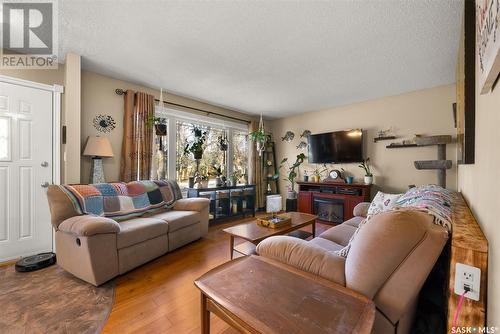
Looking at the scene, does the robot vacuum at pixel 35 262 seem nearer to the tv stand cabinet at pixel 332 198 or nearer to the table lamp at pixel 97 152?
the table lamp at pixel 97 152

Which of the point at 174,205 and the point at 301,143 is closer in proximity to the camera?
the point at 174,205

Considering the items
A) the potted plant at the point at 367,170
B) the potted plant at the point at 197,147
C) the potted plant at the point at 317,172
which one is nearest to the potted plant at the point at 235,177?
the potted plant at the point at 197,147

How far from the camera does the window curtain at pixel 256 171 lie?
4.76m

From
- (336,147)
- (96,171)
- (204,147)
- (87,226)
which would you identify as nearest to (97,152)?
(96,171)

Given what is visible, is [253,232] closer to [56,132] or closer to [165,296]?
[165,296]

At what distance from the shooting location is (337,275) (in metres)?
0.99

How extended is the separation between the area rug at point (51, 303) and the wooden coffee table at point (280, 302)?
43.0 inches

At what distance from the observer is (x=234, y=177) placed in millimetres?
4242

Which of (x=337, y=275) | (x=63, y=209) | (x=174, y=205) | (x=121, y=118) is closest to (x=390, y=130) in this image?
(x=337, y=275)

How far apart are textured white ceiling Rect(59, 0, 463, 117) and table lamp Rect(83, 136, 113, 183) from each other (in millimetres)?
919

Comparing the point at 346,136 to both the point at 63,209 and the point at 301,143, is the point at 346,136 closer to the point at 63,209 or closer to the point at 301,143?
the point at 301,143

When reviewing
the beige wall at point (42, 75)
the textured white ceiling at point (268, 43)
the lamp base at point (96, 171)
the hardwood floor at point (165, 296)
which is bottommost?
the hardwood floor at point (165, 296)

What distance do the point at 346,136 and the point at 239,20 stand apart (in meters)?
2.95

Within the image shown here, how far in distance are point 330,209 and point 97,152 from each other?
12.4 ft
